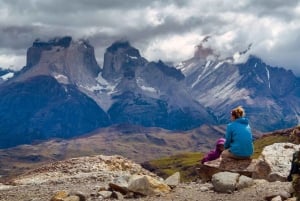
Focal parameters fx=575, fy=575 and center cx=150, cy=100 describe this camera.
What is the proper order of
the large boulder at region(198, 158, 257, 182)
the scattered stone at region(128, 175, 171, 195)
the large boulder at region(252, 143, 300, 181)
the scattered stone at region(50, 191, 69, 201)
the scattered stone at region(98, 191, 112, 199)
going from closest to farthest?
the scattered stone at region(50, 191, 69, 201), the scattered stone at region(128, 175, 171, 195), the scattered stone at region(98, 191, 112, 199), the large boulder at region(252, 143, 300, 181), the large boulder at region(198, 158, 257, 182)

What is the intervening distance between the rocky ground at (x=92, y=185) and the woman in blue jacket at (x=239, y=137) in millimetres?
2611

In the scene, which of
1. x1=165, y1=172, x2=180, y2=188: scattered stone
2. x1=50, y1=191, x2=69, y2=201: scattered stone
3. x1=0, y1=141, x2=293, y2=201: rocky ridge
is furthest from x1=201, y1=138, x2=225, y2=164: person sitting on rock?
x1=50, y1=191, x2=69, y2=201: scattered stone

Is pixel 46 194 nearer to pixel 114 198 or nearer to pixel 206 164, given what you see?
pixel 114 198

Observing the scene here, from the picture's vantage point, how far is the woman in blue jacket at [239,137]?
107 ft

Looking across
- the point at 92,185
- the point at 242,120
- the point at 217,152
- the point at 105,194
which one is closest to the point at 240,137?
the point at 242,120

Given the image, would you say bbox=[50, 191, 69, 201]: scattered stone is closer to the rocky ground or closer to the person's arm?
the rocky ground

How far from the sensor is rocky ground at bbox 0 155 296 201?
27672 mm

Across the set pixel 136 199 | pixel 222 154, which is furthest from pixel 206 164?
pixel 136 199

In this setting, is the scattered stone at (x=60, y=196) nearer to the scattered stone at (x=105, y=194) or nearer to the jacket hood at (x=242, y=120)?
the scattered stone at (x=105, y=194)

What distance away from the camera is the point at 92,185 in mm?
35125

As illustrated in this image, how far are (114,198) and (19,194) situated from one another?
7.00m

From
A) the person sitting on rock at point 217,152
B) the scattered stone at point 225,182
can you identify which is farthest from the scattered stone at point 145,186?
the person sitting on rock at point 217,152

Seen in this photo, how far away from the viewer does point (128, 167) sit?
45.7 meters

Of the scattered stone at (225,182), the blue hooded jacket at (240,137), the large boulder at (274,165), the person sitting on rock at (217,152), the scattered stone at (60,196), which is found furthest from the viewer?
the person sitting on rock at (217,152)
